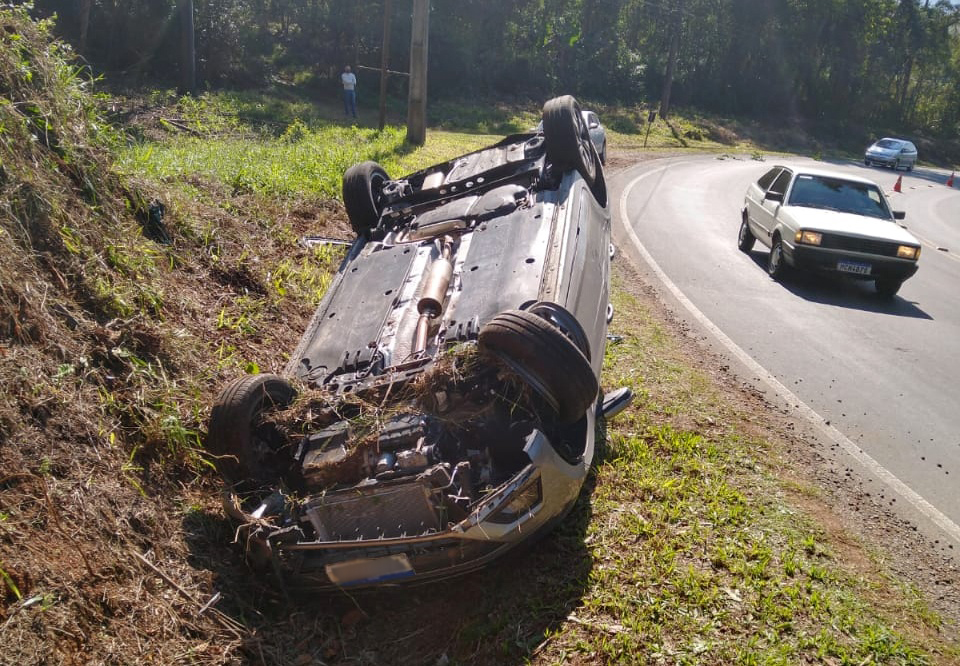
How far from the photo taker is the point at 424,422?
154 inches

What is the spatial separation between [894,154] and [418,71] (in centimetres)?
2453

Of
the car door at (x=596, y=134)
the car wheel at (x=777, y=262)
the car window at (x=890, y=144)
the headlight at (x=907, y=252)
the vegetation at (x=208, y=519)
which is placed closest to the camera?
the vegetation at (x=208, y=519)

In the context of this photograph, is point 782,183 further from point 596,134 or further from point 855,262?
point 596,134

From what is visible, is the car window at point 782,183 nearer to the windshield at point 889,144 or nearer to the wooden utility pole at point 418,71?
the wooden utility pole at point 418,71

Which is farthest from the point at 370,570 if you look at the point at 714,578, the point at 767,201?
the point at 767,201

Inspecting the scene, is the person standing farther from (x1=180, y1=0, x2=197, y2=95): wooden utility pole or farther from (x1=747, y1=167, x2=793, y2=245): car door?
(x1=747, y1=167, x2=793, y2=245): car door

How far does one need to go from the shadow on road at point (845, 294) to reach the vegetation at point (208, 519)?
155 inches

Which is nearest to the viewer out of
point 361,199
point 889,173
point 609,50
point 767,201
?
point 361,199

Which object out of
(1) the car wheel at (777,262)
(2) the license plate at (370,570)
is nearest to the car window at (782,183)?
(1) the car wheel at (777,262)

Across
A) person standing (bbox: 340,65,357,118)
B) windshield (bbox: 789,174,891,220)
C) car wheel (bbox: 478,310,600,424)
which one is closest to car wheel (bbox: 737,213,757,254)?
windshield (bbox: 789,174,891,220)

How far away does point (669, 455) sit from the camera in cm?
516

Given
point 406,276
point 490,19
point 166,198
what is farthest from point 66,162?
point 490,19

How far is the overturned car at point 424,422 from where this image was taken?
3611mm

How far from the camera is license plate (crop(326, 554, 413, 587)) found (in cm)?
360
